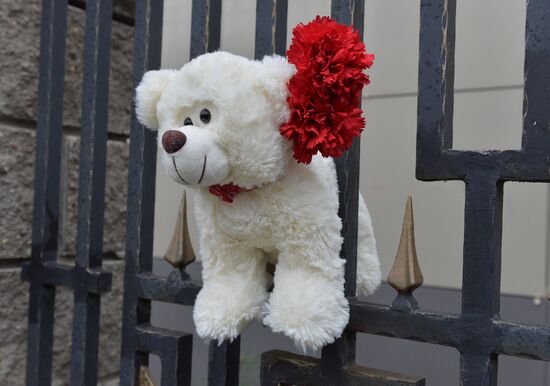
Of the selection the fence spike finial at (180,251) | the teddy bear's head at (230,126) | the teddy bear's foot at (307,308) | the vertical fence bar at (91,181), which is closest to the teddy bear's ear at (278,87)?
the teddy bear's head at (230,126)

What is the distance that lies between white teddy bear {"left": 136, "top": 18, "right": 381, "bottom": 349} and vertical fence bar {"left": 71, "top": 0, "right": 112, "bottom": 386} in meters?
0.38

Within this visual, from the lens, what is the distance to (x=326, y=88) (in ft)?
2.51

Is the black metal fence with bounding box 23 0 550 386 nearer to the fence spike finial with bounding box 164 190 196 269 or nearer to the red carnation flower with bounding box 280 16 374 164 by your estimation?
the fence spike finial with bounding box 164 190 196 269

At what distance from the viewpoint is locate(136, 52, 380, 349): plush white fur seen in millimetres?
782

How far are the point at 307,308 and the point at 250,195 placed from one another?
175 mm

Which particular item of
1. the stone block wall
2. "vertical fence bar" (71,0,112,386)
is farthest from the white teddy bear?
the stone block wall

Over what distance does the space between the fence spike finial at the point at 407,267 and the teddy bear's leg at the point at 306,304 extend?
0.09 meters

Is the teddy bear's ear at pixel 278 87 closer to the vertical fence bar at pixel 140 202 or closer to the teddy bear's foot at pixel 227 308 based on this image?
the teddy bear's foot at pixel 227 308

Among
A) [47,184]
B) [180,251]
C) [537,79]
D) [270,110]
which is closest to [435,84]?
[537,79]

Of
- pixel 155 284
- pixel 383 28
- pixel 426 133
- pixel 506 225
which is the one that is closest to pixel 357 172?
pixel 426 133

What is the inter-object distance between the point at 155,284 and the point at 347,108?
1.77ft

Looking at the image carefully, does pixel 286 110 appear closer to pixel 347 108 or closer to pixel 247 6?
pixel 347 108

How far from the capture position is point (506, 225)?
161 centimetres

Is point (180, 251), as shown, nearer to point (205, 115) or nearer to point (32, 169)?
point (205, 115)
